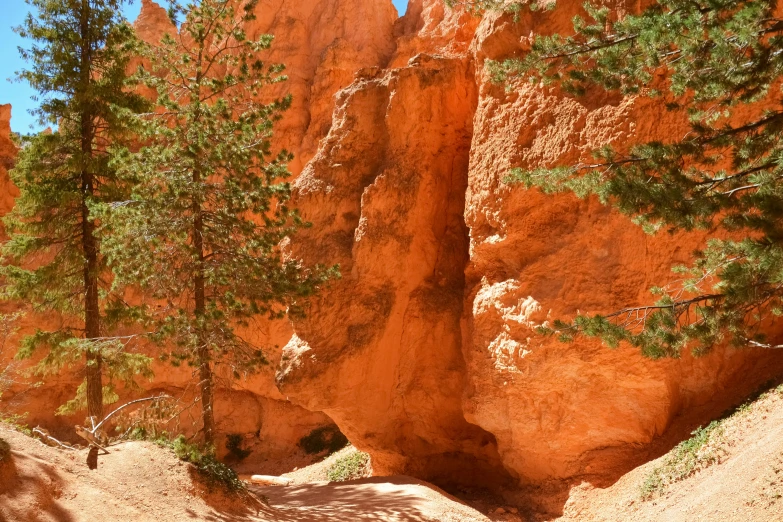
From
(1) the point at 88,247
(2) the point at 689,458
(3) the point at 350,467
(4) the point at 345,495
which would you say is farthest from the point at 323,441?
(2) the point at 689,458

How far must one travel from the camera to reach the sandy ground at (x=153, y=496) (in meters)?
7.41

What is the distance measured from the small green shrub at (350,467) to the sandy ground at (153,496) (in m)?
4.44

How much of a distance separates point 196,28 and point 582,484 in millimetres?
11885

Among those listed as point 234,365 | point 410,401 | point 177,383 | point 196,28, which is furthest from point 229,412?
point 196,28

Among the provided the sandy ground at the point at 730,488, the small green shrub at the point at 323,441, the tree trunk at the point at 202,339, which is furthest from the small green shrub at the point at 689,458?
the small green shrub at the point at 323,441

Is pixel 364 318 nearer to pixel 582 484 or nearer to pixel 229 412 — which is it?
pixel 582 484

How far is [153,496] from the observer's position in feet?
29.2

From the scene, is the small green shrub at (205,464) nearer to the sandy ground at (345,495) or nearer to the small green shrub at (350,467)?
the sandy ground at (345,495)

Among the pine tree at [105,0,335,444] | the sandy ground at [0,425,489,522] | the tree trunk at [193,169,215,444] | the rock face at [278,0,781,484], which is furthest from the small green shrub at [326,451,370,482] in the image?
the pine tree at [105,0,335,444]

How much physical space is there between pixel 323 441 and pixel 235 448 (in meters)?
4.38

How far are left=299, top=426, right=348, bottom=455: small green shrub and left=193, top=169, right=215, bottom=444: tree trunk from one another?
12.9 m

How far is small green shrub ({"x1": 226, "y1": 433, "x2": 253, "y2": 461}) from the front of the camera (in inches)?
1027

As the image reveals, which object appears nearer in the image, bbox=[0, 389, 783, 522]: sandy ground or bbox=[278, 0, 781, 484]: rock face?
bbox=[0, 389, 783, 522]: sandy ground

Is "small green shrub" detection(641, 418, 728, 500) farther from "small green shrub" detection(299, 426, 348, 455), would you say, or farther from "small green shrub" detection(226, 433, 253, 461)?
"small green shrub" detection(226, 433, 253, 461)
